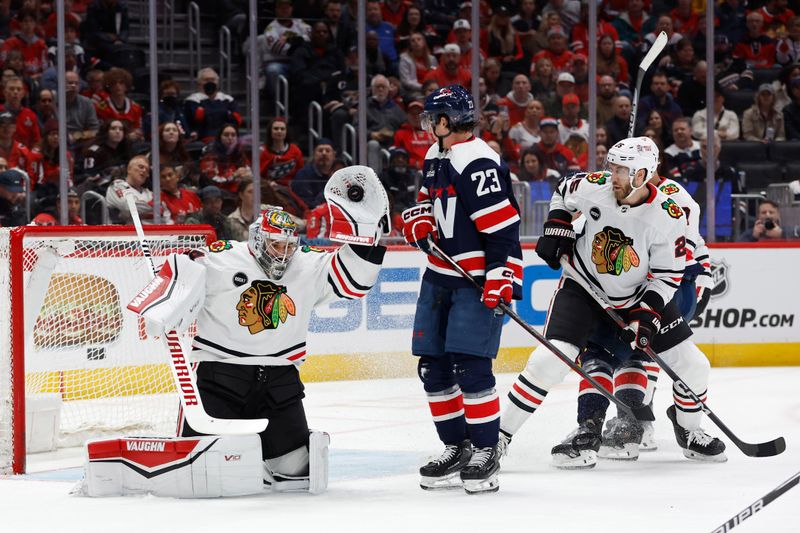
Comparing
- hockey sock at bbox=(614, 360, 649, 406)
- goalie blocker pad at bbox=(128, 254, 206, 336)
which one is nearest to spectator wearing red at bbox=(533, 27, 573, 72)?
hockey sock at bbox=(614, 360, 649, 406)

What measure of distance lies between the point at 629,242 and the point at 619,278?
0.44 ft

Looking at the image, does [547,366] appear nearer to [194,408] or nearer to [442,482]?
[442,482]

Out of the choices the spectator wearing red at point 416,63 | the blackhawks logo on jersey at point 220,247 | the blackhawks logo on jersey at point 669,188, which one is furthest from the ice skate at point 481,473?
the spectator wearing red at point 416,63

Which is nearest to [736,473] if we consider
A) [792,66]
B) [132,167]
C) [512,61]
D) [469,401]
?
[469,401]

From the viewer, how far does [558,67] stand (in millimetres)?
8109

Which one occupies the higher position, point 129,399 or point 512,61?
point 512,61

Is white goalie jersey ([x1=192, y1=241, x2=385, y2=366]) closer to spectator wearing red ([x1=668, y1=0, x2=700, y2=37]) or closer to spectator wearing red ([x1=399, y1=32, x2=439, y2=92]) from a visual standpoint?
spectator wearing red ([x1=399, y1=32, x2=439, y2=92])

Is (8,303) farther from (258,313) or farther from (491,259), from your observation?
(491,259)

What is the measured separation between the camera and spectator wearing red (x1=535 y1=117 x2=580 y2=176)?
774cm

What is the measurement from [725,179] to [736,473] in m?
3.89

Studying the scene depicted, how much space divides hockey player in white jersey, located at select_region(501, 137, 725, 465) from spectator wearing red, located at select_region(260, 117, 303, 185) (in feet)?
9.31

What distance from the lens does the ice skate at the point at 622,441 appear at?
4.83 m

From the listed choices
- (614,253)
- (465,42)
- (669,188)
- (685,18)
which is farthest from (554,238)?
(685,18)

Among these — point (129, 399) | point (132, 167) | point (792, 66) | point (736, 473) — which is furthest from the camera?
point (792, 66)
